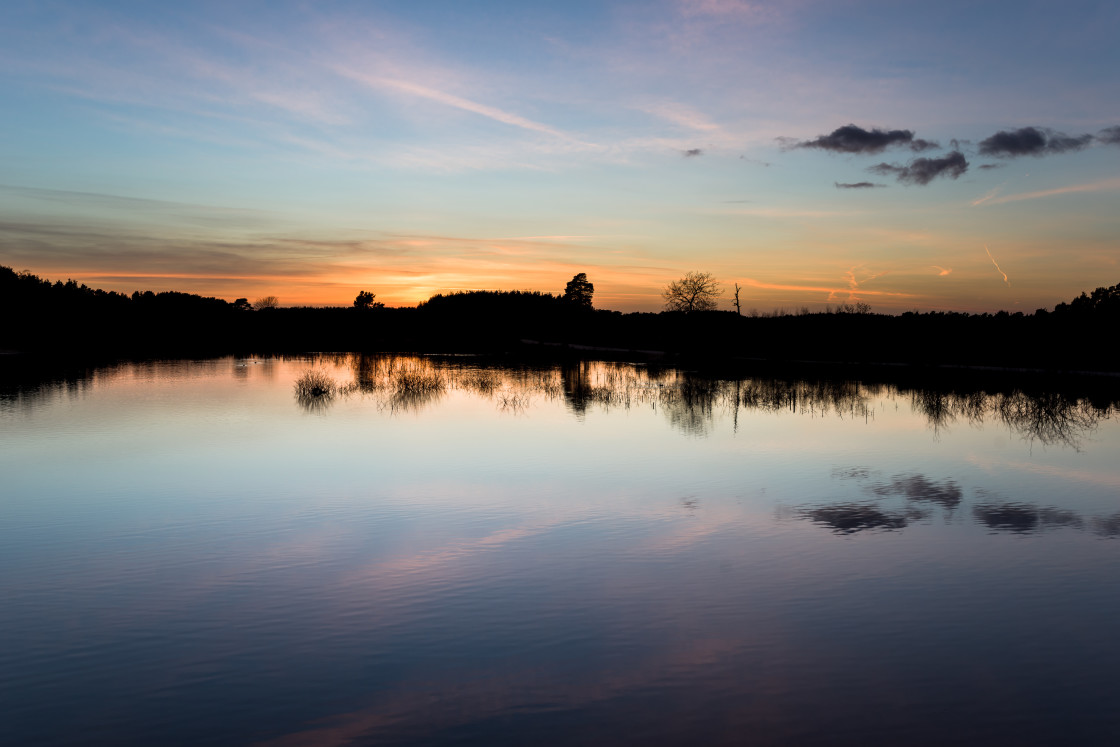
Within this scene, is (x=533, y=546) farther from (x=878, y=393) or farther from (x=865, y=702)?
→ (x=878, y=393)

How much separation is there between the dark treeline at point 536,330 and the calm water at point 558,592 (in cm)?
4065

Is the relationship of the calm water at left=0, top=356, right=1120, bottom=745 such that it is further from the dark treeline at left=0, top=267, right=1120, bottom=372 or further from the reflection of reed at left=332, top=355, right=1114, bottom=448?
the dark treeline at left=0, top=267, right=1120, bottom=372

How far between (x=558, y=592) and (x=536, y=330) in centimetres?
11712

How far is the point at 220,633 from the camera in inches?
326

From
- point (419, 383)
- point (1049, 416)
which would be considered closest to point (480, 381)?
point (419, 383)

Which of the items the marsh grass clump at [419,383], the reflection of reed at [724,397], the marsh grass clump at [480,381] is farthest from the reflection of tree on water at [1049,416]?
the marsh grass clump at [419,383]

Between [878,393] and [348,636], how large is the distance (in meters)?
33.5

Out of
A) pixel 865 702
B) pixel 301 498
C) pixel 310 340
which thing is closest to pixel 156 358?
pixel 310 340

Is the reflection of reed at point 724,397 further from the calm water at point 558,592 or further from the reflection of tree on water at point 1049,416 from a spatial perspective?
the calm water at point 558,592

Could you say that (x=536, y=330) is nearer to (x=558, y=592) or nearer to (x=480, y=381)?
(x=480, y=381)

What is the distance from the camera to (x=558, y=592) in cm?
967

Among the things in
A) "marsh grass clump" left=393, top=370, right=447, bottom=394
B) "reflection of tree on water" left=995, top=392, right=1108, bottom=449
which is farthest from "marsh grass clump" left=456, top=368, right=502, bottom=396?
"reflection of tree on water" left=995, top=392, right=1108, bottom=449

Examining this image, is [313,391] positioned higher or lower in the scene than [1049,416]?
lower

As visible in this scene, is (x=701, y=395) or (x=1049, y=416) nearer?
(x=1049, y=416)
